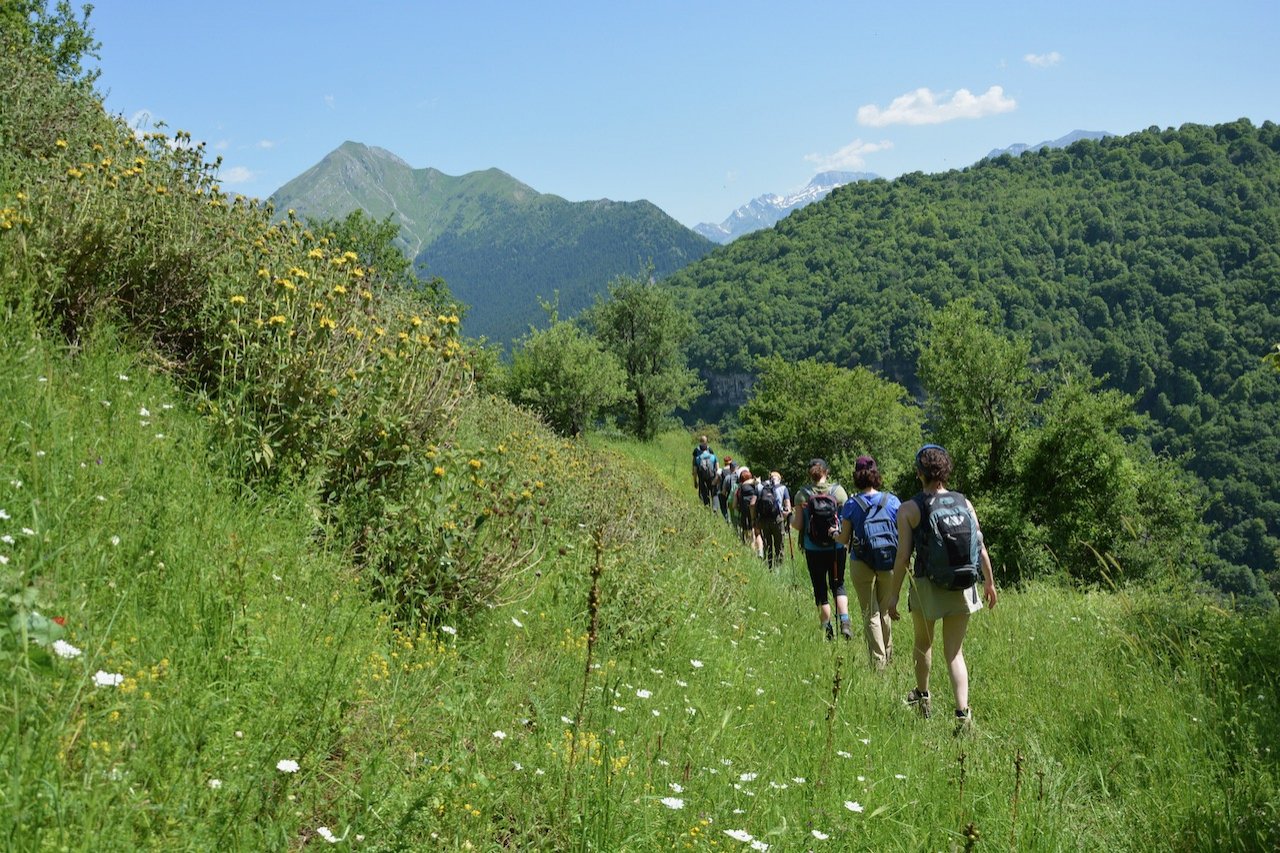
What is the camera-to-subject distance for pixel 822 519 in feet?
26.6

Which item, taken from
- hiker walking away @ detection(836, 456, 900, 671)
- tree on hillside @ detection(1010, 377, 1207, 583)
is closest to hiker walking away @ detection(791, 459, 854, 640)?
hiker walking away @ detection(836, 456, 900, 671)

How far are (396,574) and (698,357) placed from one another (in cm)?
13193

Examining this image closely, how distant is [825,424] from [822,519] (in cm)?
3938

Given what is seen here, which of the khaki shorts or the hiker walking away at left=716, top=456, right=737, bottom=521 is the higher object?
the khaki shorts

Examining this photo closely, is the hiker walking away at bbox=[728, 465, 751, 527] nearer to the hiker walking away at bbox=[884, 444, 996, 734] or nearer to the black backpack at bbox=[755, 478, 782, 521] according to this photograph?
the black backpack at bbox=[755, 478, 782, 521]

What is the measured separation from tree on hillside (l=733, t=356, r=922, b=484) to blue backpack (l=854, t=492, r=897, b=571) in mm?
38542

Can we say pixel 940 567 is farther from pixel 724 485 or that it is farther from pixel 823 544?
pixel 724 485

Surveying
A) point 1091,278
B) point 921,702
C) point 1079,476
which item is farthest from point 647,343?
point 1091,278

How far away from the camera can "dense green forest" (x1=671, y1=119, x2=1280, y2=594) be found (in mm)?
80000

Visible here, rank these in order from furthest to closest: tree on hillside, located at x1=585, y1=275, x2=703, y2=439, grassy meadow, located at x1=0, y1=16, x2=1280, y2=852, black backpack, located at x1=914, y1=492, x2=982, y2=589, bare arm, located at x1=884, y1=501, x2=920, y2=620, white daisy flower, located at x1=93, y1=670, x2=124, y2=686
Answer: tree on hillside, located at x1=585, y1=275, x2=703, y2=439 < bare arm, located at x1=884, y1=501, x2=920, y2=620 < black backpack, located at x1=914, y1=492, x2=982, y2=589 < grassy meadow, located at x1=0, y1=16, x2=1280, y2=852 < white daisy flower, located at x1=93, y1=670, x2=124, y2=686

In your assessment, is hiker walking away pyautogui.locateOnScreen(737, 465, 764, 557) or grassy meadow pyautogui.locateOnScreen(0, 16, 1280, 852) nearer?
grassy meadow pyautogui.locateOnScreen(0, 16, 1280, 852)

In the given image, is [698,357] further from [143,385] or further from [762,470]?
[143,385]

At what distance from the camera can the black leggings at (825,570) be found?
8.12m

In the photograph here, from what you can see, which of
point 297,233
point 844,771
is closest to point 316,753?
point 844,771
